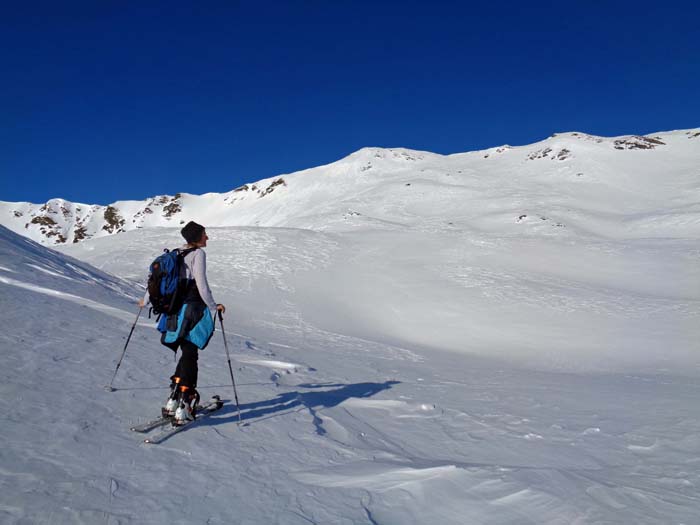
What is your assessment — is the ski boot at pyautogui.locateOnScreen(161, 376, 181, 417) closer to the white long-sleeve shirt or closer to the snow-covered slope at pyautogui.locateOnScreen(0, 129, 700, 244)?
the white long-sleeve shirt

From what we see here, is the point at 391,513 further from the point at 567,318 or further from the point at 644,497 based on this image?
the point at 567,318

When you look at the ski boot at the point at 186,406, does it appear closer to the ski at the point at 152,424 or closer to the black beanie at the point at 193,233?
the ski at the point at 152,424

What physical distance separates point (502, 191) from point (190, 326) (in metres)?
63.2

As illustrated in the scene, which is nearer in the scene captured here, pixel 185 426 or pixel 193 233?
pixel 185 426

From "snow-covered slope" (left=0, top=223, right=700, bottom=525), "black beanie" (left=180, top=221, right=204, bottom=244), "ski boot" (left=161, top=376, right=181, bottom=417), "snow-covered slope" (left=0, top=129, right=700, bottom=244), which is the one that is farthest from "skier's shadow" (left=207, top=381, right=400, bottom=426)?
"snow-covered slope" (left=0, top=129, right=700, bottom=244)

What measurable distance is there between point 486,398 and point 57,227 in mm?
233988

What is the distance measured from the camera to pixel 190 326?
470 cm

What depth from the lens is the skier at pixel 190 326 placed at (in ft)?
15.3

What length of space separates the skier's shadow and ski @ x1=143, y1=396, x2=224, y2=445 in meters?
0.10

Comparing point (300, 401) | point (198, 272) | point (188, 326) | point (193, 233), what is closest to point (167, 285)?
point (198, 272)

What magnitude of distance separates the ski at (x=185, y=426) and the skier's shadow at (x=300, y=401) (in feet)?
0.34

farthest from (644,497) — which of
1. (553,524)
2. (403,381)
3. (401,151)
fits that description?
(401,151)

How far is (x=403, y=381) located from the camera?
28.7ft

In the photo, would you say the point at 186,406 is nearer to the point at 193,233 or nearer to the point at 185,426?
the point at 185,426
